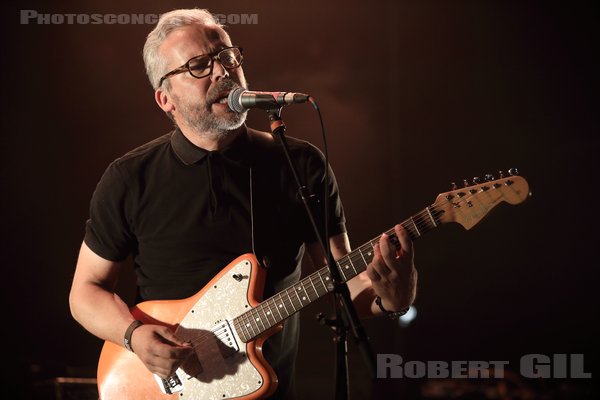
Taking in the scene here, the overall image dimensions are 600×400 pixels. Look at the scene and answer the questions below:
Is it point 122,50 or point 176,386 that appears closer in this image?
point 176,386

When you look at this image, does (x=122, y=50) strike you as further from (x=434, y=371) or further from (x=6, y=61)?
(x=434, y=371)

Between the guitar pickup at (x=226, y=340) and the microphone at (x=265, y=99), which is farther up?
the microphone at (x=265, y=99)

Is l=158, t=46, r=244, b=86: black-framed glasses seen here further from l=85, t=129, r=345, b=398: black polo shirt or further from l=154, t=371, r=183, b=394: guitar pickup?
l=154, t=371, r=183, b=394: guitar pickup

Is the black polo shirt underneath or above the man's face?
underneath

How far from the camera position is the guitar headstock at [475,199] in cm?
198

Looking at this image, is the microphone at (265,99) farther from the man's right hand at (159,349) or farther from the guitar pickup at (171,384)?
the guitar pickup at (171,384)

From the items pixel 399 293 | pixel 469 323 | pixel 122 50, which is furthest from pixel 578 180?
pixel 122 50

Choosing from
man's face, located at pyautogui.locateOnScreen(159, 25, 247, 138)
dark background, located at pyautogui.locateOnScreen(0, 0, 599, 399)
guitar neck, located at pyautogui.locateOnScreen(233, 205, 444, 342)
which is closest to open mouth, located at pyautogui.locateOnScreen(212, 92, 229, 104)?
man's face, located at pyautogui.locateOnScreen(159, 25, 247, 138)

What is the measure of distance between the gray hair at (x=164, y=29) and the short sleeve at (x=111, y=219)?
1.45 feet

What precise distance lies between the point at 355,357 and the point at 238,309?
6.71ft

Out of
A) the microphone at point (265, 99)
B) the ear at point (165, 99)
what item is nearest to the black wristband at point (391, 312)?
the microphone at point (265, 99)

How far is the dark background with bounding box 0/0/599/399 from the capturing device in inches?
158

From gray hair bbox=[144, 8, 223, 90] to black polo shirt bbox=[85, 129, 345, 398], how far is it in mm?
277

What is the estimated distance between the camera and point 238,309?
2299mm
